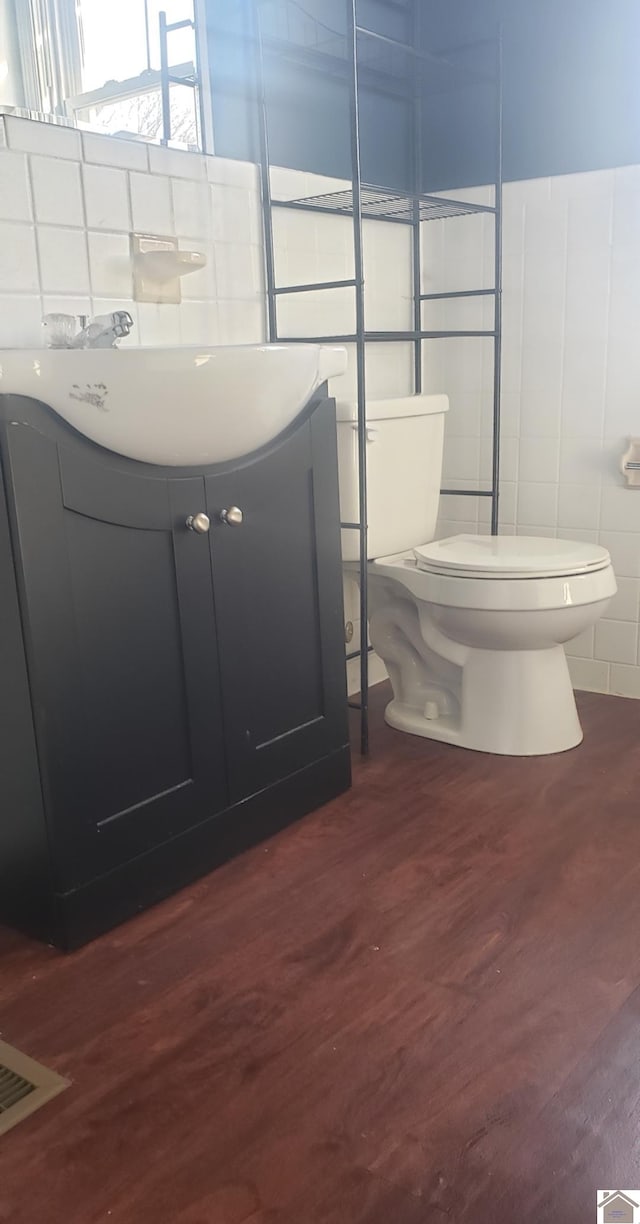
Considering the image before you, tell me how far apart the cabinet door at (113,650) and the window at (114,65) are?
30.0 inches

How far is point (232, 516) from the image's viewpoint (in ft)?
5.32

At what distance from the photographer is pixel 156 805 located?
5.15 feet

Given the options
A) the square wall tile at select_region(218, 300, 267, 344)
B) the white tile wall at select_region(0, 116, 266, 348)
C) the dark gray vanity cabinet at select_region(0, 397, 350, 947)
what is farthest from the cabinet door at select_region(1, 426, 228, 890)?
the square wall tile at select_region(218, 300, 267, 344)

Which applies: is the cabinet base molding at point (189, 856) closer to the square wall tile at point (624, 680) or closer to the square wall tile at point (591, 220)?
the square wall tile at point (624, 680)

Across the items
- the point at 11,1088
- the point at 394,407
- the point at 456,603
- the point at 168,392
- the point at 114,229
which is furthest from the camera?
the point at 394,407

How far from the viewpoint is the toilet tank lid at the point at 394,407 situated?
6.82 ft

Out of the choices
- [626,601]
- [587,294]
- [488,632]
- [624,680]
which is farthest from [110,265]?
[624,680]

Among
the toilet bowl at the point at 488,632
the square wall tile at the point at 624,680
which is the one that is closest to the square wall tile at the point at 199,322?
the toilet bowl at the point at 488,632

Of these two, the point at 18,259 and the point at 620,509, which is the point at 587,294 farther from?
the point at 18,259

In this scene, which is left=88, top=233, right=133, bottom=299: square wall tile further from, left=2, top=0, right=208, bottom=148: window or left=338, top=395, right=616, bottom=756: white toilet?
left=338, top=395, right=616, bottom=756: white toilet

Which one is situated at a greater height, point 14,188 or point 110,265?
point 14,188

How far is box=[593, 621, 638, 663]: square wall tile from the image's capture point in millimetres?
2463

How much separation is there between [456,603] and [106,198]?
103 cm

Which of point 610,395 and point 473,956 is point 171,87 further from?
point 473,956
